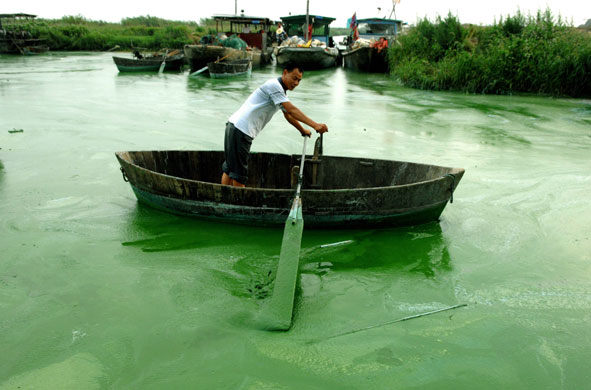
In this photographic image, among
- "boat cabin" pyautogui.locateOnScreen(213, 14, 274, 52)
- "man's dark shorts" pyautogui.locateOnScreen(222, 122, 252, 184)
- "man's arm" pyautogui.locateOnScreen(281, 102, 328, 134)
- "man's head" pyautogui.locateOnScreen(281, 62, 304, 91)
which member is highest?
"boat cabin" pyautogui.locateOnScreen(213, 14, 274, 52)

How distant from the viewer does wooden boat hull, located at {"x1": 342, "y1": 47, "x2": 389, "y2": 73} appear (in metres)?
19.5

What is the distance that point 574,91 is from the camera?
12.8 m

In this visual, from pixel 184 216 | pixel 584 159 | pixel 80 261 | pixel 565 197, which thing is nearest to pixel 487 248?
pixel 565 197

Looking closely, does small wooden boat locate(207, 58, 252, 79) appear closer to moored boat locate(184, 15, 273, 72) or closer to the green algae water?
moored boat locate(184, 15, 273, 72)

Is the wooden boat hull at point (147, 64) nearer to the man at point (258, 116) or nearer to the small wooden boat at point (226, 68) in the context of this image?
the small wooden boat at point (226, 68)

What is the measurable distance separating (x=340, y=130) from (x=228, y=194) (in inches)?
195

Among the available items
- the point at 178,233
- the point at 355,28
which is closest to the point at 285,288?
the point at 178,233

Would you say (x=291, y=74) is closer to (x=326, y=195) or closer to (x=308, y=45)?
(x=326, y=195)

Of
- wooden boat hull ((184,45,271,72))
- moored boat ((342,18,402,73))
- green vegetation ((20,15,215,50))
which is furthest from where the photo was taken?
green vegetation ((20,15,215,50))

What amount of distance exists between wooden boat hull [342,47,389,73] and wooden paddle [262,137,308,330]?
17.1 meters

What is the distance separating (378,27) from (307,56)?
178 inches

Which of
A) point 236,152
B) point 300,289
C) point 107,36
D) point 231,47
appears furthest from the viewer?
point 107,36

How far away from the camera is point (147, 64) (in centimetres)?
1934

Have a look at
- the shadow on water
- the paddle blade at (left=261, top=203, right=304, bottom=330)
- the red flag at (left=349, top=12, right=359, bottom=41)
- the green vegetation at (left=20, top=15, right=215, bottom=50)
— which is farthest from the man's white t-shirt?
the green vegetation at (left=20, top=15, right=215, bottom=50)
